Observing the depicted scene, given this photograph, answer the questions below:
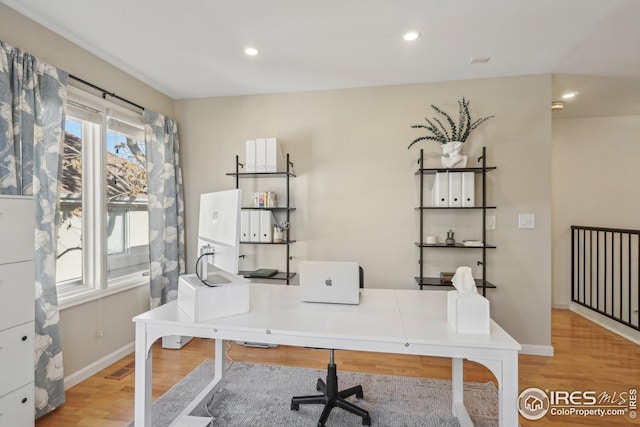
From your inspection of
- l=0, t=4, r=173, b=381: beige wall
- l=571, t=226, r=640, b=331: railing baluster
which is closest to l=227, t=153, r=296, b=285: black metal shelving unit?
l=0, t=4, r=173, b=381: beige wall

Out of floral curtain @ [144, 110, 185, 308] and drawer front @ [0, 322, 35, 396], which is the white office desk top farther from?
floral curtain @ [144, 110, 185, 308]

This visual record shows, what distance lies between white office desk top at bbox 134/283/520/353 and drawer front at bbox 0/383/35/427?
2.51 feet

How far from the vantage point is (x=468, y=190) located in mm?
2744

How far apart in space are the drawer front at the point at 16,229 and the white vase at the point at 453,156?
2.93m

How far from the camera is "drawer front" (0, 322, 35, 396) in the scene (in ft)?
4.87

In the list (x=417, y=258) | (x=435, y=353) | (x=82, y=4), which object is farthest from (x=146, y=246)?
(x=435, y=353)

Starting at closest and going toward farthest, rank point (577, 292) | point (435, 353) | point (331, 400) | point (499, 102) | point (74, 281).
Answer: point (435, 353), point (331, 400), point (74, 281), point (499, 102), point (577, 292)

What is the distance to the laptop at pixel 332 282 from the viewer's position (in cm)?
167

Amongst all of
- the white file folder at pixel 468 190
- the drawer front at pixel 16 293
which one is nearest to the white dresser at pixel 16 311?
the drawer front at pixel 16 293

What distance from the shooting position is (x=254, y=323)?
4.65ft

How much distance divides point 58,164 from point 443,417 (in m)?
2.98

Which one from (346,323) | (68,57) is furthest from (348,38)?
(68,57)

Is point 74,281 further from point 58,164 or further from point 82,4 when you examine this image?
point 82,4

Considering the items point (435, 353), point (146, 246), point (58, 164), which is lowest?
point (435, 353)
